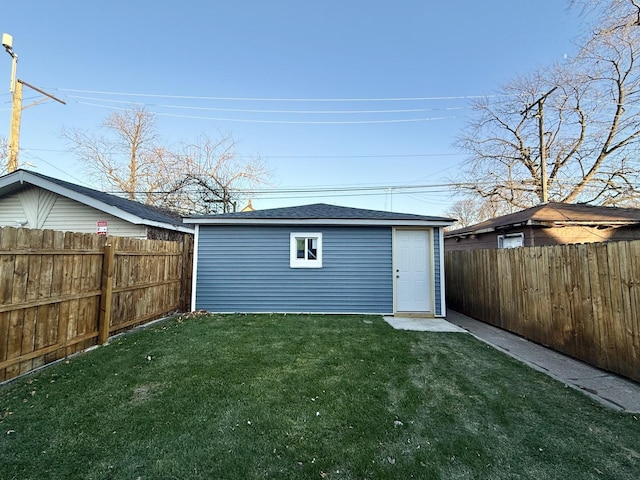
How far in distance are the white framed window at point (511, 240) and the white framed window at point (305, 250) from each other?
245 inches

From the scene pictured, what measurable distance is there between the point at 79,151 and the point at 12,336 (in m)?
18.1

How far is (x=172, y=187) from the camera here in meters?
18.0

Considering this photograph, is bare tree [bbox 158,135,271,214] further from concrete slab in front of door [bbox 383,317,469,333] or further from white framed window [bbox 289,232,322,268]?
concrete slab in front of door [bbox 383,317,469,333]

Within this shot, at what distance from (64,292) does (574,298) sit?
7352 millimetres

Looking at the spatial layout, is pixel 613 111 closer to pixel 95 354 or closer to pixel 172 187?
pixel 95 354

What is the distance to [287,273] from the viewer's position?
7.64 meters

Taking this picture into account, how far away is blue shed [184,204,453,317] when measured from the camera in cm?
752

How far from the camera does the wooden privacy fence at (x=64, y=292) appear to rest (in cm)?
335

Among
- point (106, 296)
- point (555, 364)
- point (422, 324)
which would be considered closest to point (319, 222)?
point (422, 324)

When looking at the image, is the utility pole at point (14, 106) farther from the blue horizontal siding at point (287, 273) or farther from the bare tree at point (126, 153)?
the blue horizontal siding at point (287, 273)

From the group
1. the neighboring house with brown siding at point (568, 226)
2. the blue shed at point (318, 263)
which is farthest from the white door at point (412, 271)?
the neighboring house with brown siding at point (568, 226)

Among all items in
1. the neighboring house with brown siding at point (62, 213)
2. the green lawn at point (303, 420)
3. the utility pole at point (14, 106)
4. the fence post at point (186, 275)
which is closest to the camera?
the green lawn at point (303, 420)

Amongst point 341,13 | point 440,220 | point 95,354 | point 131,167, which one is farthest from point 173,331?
point 131,167

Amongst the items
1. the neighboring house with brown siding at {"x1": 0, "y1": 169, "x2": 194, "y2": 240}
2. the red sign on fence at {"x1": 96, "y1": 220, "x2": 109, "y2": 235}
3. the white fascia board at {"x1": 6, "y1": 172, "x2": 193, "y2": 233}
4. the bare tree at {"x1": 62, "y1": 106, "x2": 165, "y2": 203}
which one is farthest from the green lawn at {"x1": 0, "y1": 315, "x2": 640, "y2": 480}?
the bare tree at {"x1": 62, "y1": 106, "x2": 165, "y2": 203}
